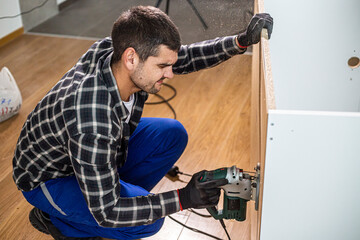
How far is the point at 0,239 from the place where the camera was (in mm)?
1641

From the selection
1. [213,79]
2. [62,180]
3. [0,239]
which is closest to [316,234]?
[62,180]

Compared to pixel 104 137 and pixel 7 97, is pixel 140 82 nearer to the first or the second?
pixel 104 137

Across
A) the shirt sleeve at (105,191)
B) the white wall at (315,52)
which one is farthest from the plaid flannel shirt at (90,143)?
the white wall at (315,52)

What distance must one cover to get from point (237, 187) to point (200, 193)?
11cm

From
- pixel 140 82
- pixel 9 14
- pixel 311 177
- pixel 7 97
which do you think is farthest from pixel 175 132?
pixel 9 14

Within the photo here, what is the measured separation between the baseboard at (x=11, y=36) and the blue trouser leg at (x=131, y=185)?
2033 mm

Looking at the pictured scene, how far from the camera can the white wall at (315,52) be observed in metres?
1.52

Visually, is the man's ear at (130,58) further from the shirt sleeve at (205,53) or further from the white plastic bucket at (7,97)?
the white plastic bucket at (7,97)

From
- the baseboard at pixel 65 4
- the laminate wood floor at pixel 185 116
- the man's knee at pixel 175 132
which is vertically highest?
the baseboard at pixel 65 4

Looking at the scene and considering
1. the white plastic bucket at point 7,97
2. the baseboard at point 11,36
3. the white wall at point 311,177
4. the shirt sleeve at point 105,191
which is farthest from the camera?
the baseboard at point 11,36

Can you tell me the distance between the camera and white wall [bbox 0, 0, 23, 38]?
3.15 meters

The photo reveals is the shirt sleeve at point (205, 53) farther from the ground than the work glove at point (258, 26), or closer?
closer

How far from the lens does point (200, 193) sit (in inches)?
48.3

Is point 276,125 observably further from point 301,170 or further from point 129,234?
point 129,234
